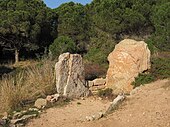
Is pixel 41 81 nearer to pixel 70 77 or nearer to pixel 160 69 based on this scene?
pixel 70 77

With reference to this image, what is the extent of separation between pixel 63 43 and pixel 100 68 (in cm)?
1066

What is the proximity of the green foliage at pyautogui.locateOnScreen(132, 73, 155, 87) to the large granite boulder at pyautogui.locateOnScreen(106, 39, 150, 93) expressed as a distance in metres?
0.14

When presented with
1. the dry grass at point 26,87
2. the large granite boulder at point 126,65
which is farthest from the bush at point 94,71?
the large granite boulder at point 126,65

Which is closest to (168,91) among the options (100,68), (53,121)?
(53,121)

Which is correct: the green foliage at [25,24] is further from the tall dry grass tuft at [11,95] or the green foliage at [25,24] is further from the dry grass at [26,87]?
the tall dry grass tuft at [11,95]

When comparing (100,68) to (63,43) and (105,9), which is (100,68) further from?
(63,43)

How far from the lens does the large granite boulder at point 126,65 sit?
11289 mm

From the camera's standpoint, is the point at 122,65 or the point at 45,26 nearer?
the point at 122,65

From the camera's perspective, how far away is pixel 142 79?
36.3 ft

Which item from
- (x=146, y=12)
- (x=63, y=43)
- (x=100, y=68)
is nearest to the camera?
(x=100, y=68)

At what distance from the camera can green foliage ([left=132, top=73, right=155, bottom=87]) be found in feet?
35.9

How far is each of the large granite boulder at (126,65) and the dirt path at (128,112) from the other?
0.91m

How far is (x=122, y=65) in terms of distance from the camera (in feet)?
37.8

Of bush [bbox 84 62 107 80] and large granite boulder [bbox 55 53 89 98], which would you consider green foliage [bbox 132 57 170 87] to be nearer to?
large granite boulder [bbox 55 53 89 98]
